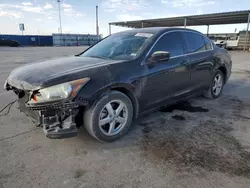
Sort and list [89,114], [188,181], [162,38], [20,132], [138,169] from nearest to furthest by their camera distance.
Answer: [188,181]
[138,169]
[89,114]
[20,132]
[162,38]

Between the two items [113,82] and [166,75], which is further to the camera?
[166,75]

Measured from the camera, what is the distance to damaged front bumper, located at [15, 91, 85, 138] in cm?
237

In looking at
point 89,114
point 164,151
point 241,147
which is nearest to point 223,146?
point 241,147

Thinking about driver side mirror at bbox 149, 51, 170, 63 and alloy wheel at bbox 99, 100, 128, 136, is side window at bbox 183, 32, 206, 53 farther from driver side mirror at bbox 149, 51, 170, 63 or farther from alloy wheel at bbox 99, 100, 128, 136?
alloy wheel at bbox 99, 100, 128, 136

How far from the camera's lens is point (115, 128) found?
2965 mm

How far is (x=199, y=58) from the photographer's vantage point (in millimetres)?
4102

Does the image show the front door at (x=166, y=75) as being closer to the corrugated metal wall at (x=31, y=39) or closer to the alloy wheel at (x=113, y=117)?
the alloy wheel at (x=113, y=117)

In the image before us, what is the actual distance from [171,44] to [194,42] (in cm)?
85

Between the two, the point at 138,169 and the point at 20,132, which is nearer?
the point at 138,169

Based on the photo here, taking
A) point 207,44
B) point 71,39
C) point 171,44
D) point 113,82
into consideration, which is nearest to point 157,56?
point 171,44

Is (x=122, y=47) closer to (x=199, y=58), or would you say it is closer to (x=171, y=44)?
(x=171, y=44)

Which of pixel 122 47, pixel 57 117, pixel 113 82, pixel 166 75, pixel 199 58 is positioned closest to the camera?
pixel 57 117

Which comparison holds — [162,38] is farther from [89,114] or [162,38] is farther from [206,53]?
[89,114]

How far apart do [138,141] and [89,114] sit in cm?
84
